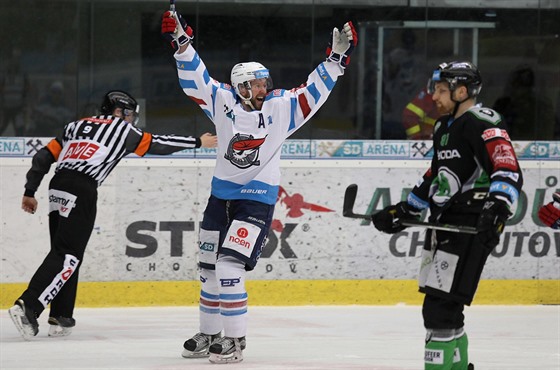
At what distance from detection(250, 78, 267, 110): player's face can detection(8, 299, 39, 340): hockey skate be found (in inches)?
68.3

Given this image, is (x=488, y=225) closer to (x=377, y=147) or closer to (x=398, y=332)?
(x=398, y=332)

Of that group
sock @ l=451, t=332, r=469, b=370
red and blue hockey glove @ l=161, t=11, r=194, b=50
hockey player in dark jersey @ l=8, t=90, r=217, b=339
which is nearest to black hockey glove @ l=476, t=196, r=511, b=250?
sock @ l=451, t=332, r=469, b=370

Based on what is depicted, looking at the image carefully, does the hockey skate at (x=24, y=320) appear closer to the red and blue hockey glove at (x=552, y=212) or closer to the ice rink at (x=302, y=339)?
the ice rink at (x=302, y=339)

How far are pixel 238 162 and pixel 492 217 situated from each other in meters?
1.93

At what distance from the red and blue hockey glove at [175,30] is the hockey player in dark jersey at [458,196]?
5.54ft

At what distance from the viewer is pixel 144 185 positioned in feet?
29.8

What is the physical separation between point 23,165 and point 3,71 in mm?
677

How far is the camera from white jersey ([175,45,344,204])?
6.58 meters

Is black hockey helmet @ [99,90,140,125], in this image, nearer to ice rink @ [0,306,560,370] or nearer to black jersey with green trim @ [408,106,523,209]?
ice rink @ [0,306,560,370]

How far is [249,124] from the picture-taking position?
6.57m

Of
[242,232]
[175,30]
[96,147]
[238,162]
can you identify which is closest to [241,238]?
[242,232]

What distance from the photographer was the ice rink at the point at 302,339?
21.3ft

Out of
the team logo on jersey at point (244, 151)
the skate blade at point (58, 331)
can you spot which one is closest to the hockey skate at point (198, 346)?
the team logo on jersey at point (244, 151)

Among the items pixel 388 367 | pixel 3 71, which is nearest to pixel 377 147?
pixel 3 71
